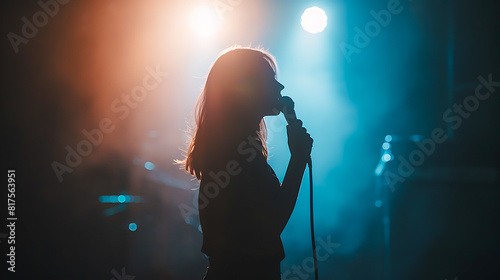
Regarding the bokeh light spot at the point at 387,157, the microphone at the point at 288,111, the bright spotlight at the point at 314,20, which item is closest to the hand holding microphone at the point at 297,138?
the microphone at the point at 288,111

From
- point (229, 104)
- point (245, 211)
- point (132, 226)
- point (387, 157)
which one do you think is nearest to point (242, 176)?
point (245, 211)

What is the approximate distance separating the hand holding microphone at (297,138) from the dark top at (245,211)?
0.15 m

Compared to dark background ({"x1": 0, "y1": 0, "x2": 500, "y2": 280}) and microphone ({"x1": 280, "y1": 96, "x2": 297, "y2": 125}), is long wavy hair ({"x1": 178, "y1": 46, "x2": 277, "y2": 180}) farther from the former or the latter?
dark background ({"x1": 0, "y1": 0, "x2": 500, "y2": 280})

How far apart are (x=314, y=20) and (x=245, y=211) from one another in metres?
3.34

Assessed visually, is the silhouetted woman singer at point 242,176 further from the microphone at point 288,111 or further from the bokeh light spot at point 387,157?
the bokeh light spot at point 387,157

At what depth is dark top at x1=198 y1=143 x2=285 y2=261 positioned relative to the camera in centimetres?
86

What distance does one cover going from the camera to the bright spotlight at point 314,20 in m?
3.67

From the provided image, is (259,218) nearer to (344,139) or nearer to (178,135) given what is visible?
(178,135)

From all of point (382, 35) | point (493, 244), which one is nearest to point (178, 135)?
point (382, 35)

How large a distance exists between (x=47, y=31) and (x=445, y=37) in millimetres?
3879

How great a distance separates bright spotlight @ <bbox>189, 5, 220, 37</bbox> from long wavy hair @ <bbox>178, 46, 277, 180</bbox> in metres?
2.60

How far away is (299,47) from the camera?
399 centimetres

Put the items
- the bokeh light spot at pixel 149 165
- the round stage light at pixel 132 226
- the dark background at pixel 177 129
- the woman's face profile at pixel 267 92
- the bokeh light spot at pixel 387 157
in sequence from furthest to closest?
the bokeh light spot at pixel 387 157 → the bokeh light spot at pixel 149 165 → the round stage light at pixel 132 226 → the dark background at pixel 177 129 → the woman's face profile at pixel 267 92

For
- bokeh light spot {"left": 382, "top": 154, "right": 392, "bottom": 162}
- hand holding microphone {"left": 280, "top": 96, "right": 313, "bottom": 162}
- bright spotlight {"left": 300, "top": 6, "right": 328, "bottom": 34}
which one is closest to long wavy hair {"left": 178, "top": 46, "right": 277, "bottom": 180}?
hand holding microphone {"left": 280, "top": 96, "right": 313, "bottom": 162}
